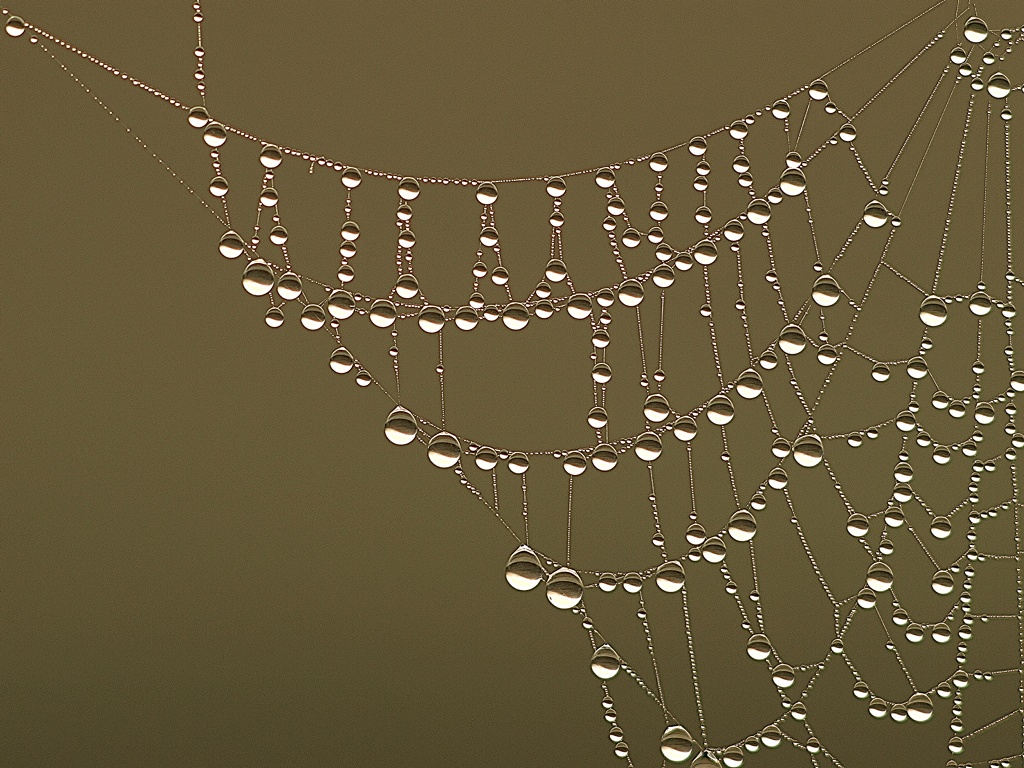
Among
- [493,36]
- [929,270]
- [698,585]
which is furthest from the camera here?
[698,585]

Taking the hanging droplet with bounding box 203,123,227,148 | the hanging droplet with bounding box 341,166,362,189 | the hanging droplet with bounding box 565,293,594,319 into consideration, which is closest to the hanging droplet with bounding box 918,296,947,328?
the hanging droplet with bounding box 565,293,594,319

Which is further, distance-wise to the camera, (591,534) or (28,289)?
(591,534)

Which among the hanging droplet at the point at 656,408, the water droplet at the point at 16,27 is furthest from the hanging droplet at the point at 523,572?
the water droplet at the point at 16,27

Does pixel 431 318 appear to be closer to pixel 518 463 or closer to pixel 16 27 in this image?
pixel 518 463

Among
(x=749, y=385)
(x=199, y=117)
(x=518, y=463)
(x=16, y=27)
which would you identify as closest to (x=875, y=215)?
(x=749, y=385)

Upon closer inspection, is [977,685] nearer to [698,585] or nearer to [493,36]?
[698,585]

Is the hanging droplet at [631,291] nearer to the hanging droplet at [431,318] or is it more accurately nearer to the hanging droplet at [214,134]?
the hanging droplet at [431,318]

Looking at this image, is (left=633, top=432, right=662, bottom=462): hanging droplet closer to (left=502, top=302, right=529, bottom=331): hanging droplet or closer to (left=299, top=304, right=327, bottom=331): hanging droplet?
(left=502, top=302, right=529, bottom=331): hanging droplet

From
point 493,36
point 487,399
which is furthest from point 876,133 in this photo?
point 487,399
